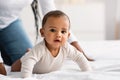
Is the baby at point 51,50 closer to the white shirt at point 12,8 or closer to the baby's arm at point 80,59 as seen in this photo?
the baby's arm at point 80,59

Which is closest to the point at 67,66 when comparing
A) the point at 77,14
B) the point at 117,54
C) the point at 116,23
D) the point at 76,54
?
the point at 76,54

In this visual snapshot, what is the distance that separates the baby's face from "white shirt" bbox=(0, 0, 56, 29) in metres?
0.48

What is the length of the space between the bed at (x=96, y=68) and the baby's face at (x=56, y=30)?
0.15 m

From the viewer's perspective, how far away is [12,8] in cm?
182

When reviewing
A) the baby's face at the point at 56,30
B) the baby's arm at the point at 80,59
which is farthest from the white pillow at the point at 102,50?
the baby's face at the point at 56,30

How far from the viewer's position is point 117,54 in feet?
5.74

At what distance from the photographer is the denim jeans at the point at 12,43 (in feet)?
6.25

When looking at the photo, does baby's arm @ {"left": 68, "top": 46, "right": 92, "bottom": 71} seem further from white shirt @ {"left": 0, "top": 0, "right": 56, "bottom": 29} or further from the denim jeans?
the denim jeans

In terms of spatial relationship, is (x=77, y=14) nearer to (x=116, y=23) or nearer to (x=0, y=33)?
(x=116, y=23)

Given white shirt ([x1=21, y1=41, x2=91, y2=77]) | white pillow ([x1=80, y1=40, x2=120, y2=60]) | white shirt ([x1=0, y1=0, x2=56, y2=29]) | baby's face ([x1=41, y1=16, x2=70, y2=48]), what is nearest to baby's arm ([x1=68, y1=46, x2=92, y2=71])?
white shirt ([x1=21, y1=41, x2=91, y2=77])

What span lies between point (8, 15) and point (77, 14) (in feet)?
5.80

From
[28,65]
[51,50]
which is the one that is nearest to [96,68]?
[51,50]

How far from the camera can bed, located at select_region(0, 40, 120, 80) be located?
4.05 ft

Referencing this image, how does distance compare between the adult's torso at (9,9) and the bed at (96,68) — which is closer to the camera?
the bed at (96,68)
